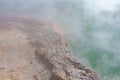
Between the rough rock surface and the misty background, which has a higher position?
the misty background

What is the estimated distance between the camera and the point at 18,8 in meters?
10.5

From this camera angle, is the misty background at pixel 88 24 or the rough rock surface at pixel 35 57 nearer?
the rough rock surface at pixel 35 57

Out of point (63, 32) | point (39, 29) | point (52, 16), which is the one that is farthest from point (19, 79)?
point (52, 16)

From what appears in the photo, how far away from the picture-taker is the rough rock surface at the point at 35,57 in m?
6.37

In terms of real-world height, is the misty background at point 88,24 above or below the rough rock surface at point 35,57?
above

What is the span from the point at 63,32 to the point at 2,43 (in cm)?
240

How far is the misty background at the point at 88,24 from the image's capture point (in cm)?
800

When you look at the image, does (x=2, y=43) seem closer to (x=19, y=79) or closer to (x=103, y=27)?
(x=19, y=79)

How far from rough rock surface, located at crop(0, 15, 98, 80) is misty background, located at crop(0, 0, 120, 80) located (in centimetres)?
83

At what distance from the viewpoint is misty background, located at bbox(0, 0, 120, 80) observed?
26.2 ft

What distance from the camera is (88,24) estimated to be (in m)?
9.98

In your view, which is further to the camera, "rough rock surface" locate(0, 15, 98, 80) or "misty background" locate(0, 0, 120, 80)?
"misty background" locate(0, 0, 120, 80)

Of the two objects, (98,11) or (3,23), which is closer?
(3,23)

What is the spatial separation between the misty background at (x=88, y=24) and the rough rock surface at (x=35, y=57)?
0.83 metres
